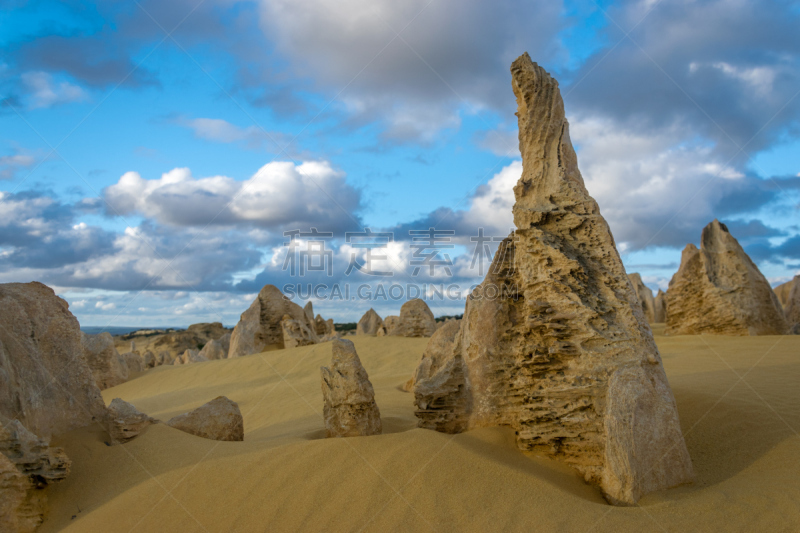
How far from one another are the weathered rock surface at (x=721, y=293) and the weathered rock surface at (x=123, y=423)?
11.3 metres

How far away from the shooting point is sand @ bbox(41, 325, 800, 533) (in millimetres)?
3064

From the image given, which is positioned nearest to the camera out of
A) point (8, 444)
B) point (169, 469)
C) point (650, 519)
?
point (650, 519)

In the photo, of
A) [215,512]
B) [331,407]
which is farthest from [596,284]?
[215,512]

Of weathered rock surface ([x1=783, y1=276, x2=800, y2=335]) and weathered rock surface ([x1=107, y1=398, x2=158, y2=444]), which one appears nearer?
weathered rock surface ([x1=107, y1=398, x2=158, y2=444])

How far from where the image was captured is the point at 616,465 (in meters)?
3.38

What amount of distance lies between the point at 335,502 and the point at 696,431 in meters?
3.32

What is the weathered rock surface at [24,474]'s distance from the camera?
3.40 meters

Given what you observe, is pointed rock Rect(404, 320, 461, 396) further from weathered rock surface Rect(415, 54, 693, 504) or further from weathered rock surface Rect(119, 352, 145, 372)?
weathered rock surface Rect(119, 352, 145, 372)

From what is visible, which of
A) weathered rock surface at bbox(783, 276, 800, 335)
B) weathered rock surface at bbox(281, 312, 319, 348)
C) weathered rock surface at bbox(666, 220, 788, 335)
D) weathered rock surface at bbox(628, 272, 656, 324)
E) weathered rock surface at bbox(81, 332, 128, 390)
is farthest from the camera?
weathered rock surface at bbox(628, 272, 656, 324)

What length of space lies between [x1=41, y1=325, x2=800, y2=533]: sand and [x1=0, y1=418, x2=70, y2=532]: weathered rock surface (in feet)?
0.47

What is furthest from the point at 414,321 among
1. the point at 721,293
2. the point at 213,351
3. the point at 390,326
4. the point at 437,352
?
the point at 213,351

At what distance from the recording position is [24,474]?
3.54m

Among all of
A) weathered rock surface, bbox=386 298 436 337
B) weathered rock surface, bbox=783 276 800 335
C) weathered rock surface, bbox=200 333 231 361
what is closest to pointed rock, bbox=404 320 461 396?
weathered rock surface, bbox=386 298 436 337

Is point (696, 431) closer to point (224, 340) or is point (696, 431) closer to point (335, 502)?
point (335, 502)
